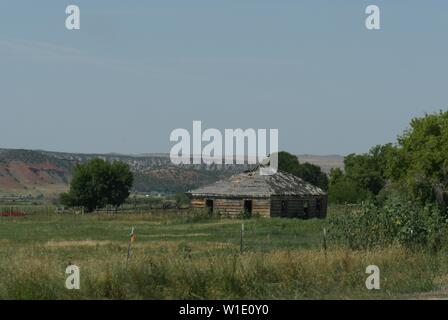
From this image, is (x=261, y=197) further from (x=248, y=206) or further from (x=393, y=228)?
(x=393, y=228)

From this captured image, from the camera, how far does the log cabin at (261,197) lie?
59250 millimetres

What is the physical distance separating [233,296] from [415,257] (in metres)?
6.12

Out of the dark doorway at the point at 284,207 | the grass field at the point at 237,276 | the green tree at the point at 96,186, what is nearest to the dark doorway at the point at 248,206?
the dark doorway at the point at 284,207

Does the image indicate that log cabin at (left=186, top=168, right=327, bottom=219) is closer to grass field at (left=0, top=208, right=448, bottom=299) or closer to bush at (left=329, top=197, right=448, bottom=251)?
bush at (left=329, top=197, right=448, bottom=251)

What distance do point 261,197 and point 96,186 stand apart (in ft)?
113

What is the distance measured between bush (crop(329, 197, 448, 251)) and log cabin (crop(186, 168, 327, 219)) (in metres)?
36.0

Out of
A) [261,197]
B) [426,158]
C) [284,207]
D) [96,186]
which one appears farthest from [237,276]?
[96,186]

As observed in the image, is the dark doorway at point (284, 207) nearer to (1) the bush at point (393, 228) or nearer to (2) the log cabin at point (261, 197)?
(2) the log cabin at point (261, 197)

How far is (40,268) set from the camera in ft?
49.9

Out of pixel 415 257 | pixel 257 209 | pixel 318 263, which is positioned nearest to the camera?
pixel 318 263

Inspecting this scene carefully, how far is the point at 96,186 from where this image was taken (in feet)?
294

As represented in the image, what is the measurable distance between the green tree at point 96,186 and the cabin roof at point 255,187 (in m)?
29.0
